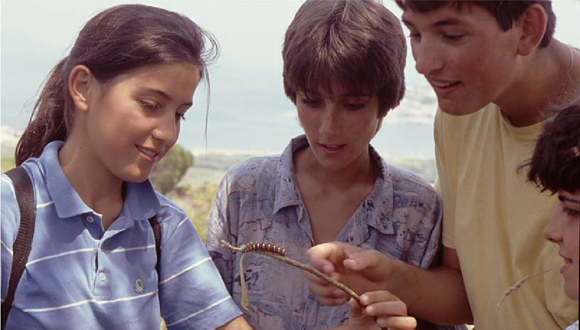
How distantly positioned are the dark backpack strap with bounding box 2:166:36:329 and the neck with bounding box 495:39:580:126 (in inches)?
56.8

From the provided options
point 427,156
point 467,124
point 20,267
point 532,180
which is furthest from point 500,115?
point 427,156

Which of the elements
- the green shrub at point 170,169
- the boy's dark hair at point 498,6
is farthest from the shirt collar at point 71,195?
the green shrub at point 170,169

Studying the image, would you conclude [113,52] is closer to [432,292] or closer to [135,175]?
[135,175]

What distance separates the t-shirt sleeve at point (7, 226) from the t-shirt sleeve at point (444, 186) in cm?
143

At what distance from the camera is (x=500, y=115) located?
2746mm

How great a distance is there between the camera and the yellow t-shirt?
102 inches

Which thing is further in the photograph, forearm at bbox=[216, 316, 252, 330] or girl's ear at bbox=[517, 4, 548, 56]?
forearm at bbox=[216, 316, 252, 330]

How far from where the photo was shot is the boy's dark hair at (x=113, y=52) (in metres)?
2.48

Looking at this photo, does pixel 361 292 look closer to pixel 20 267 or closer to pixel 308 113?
pixel 308 113

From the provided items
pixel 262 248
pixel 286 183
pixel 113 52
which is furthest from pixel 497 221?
pixel 113 52

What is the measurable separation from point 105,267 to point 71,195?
0.23m

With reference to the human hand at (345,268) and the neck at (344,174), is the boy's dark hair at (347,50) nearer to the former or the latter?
the neck at (344,174)

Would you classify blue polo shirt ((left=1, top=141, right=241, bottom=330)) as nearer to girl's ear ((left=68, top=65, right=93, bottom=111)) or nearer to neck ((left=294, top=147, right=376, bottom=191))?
girl's ear ((left=68, top=65, right=93, bottom=111))

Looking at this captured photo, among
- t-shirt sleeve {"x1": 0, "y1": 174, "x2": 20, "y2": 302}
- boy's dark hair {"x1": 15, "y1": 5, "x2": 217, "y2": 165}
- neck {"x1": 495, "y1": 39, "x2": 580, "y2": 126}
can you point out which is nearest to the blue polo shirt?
t-shirt sleeve {"x1": 0, "y1": 174, "x2": 20, "y2": 302}
